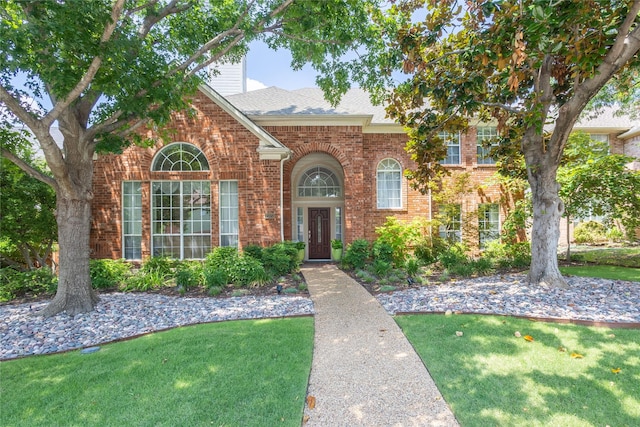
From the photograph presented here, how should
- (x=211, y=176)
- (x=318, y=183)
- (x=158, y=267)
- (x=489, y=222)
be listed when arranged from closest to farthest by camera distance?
(x=158, y=267)
(x=211, y=176)
(x=489, y=222)
(x=318, y=183)

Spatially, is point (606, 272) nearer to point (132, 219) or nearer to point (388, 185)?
point (388, 185)

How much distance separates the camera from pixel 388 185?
12.7m

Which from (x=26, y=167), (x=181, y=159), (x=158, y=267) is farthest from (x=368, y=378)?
(x=181, y=159)

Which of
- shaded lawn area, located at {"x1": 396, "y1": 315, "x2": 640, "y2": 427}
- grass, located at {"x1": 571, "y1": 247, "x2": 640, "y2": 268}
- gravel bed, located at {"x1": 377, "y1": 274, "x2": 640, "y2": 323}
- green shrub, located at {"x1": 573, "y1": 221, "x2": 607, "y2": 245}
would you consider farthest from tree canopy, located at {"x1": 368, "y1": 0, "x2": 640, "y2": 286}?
green shrub, located at {"x1": 573, "y1": 221, "x2": 607, "y2": 245}

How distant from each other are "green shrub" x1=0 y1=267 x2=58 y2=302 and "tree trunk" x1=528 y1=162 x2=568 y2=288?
12.0 metres

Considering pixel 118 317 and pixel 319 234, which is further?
pixel 319 234

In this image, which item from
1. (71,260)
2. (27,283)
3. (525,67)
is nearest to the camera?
(525,67)

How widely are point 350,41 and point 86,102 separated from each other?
5867 millimetres

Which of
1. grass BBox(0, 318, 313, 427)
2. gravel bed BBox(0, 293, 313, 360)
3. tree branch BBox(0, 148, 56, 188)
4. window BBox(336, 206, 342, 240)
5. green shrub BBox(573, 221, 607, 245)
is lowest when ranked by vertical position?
gravel bed BBox(0, 293, 313, 360)

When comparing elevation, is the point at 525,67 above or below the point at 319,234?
above

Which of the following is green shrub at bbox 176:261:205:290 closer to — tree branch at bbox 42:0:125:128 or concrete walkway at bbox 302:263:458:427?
concrete walkway at bbox 302:263:458:427

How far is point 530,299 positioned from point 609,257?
8365 mm

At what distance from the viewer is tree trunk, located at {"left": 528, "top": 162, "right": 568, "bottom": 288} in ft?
21.9

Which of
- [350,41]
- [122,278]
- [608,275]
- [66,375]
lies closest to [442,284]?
[608,275]
